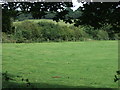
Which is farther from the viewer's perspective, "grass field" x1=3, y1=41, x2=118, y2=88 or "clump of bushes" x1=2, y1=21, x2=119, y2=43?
"clump of bushes" x1=2, y1=21, x2=119, y2=43

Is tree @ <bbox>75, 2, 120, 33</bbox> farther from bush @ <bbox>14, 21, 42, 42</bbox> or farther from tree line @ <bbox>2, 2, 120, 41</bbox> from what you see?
bush @ <bbox>14, 21, 42, 42</bbox>

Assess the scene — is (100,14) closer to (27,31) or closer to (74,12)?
(74,12)

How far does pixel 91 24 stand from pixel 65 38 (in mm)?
59075

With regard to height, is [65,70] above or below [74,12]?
below

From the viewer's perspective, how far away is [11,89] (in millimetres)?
6785

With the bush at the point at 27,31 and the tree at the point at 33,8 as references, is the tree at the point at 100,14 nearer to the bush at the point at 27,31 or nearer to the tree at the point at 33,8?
the tree at the point at 33,8

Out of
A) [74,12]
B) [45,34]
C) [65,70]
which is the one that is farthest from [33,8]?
[45,34]

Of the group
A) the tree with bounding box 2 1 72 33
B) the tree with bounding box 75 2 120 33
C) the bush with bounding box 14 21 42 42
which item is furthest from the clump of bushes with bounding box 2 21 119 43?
the tree with bounding box 75 2 120 33

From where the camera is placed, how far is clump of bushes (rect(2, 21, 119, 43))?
55.5 m

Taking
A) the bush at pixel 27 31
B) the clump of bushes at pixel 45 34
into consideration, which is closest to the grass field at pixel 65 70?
the clump of bushes at pixel 45 34

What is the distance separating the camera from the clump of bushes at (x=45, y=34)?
55.5 m

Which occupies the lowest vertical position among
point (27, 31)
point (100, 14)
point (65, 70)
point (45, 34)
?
point (65, 70)

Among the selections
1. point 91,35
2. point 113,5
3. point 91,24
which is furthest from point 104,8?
point 91,35

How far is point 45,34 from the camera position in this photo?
60281 mm
